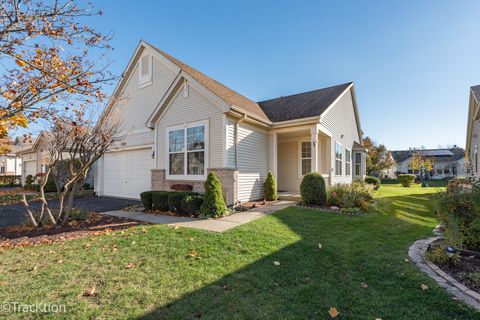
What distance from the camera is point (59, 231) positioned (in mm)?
6371

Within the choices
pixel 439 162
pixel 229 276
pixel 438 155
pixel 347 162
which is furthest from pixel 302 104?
pixel 438 155

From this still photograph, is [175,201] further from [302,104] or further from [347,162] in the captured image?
[347,162]

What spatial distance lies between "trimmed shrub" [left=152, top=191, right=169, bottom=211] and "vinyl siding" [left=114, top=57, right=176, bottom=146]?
4515 mm

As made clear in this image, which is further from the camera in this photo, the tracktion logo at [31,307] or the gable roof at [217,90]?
the gable roof at [217,90]

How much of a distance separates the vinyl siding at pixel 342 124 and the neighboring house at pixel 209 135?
6cm

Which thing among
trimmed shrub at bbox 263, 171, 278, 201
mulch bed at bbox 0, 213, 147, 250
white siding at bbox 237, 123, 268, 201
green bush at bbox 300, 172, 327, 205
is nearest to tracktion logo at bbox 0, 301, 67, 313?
mulch bed at bbox 0, 213, 147, 250

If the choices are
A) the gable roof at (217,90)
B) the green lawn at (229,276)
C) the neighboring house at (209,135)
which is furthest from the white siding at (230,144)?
the green lawn at (229,276)

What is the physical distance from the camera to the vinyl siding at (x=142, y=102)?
12.8 metres

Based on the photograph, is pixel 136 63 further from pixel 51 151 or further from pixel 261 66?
pixel 51 151

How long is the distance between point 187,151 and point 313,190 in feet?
18.1

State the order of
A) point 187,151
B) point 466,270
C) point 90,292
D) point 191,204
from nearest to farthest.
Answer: point 90,292
point 466,270
point 191,204
point 187,151

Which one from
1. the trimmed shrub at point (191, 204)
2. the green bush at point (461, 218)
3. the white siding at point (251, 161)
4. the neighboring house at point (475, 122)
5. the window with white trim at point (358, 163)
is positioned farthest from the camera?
the window with white trim at point (358, 163)

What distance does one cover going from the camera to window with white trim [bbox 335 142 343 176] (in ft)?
44.4

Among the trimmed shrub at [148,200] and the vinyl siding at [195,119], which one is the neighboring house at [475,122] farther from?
the trimmed shrub at [148,200]
